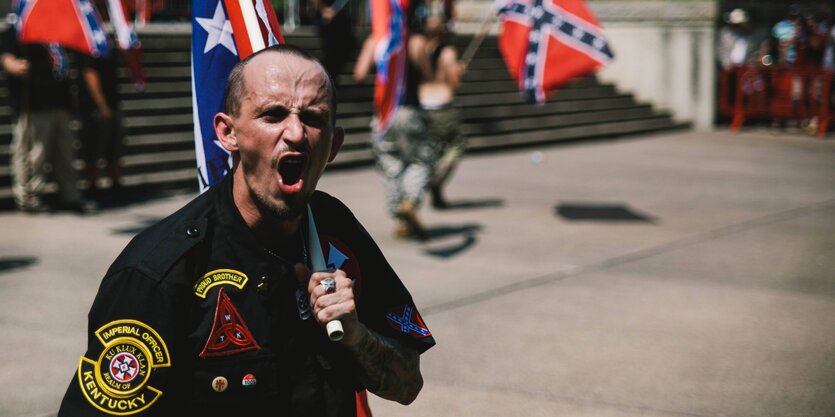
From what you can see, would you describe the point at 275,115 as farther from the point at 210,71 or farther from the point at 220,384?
the point at 210,71

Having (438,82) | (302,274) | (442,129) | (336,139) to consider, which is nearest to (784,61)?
(442,129)

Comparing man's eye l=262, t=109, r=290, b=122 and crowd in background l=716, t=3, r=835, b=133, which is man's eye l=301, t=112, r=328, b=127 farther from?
crowd in background l=716, t=3, r=835, b=133

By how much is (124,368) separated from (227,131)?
567 millimetres

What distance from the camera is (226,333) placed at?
84.4 inches

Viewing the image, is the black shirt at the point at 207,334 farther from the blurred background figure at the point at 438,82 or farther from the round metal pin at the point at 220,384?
the blurred background figure at the point at 438,82

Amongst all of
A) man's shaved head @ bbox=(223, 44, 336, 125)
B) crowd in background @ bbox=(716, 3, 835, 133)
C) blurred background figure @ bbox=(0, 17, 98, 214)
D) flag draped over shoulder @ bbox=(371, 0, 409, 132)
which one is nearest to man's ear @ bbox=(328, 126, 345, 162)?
man's shaved head @ bbox=(223, 44, 336, 125)

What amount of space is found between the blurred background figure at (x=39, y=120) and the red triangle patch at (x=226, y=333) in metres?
7.80

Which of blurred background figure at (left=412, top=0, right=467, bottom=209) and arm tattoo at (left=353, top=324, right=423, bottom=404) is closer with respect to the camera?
arm tattoo at (left=353, top=324, right=423, bottom=404)

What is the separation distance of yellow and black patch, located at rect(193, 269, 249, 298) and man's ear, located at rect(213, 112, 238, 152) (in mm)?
288

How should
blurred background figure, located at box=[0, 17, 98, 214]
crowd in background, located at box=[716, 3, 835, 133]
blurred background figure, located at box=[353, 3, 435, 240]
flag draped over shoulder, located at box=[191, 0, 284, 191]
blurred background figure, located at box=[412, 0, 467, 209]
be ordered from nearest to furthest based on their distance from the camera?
flag draped over shoulder, located at box=[191, 0, 284, 191] < blurred background figure, located at box=[353, 3, 435, 240] < blurred background figure, located at box=[412, 0, 467, 209] < blurred background figure, located at box=[0, 17, 98, 214] < crowd in background, located at box=[716, 3, 835, 133]

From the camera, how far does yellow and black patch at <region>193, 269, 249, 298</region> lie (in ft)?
7.01

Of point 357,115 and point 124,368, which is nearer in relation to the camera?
point 124,368

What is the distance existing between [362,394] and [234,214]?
81 centimetres

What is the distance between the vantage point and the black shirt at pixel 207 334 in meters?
2.04
